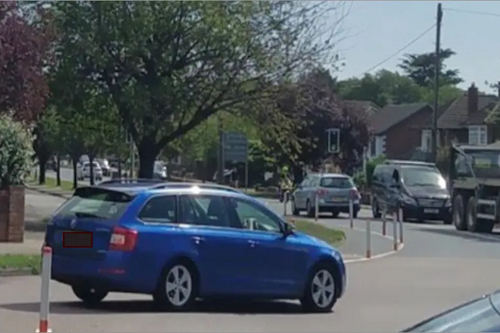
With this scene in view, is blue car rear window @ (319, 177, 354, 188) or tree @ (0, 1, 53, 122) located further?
blue car rear window @ (319, 177, 354, 188)

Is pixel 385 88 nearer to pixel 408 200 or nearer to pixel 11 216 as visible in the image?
pixel 408 200

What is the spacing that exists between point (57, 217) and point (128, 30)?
16.3 metres

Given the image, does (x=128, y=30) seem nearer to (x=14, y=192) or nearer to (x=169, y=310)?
(x=14, y=192)

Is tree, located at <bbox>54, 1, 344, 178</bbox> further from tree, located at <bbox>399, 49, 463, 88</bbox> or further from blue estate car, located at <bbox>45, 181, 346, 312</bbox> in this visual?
tree, located at <bbox>399, 49, 463, 88</bbox>

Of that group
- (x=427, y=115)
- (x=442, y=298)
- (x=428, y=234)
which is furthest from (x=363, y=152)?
(x=442, y=298)

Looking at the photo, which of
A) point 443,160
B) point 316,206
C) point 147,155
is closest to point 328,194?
point 316,206

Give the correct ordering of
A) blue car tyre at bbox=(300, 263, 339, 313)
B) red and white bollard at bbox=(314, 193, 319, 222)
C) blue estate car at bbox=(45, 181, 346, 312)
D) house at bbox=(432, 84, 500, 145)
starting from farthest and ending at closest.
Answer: house at bbox=(432, 84, 500, 145)
red and white bollard at bbox=(314, 193, 319, 222)
blue car tyre at bbox=(300, 263, 339, 313)
blue estate car at bbox=(45, 181, 346, 312)

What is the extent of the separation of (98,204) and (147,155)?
1975 centimetres

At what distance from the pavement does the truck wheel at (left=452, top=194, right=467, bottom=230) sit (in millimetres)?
13639

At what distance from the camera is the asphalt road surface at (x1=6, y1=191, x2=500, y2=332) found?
1348cm

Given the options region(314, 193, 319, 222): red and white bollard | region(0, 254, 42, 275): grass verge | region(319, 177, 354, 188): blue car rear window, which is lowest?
region(0, 254, 42, 275): grass verge

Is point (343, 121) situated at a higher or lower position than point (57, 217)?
higher

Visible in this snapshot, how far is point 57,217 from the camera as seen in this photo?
593 inches

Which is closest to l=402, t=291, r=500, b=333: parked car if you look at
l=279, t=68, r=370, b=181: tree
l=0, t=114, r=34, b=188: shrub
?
l=0, t=114, r=34, b=188: shrub
